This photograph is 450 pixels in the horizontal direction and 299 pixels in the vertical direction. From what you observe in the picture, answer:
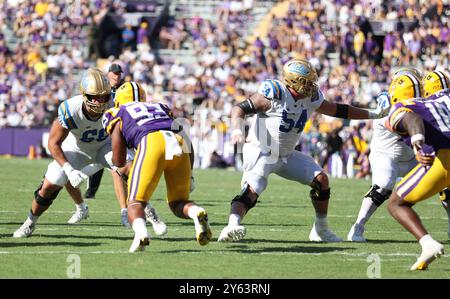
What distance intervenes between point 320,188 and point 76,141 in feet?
8.58

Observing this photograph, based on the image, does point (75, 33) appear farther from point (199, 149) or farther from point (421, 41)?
point (421, 41)

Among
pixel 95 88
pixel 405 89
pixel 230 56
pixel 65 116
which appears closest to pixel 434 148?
pixel 405 89

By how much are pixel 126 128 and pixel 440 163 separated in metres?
2.48

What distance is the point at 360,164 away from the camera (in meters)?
21.6

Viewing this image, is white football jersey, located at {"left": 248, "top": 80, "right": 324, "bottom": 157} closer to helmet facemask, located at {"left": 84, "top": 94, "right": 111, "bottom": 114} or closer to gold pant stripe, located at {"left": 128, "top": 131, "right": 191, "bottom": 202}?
gold pant stripe, located at {"left": 128, "top": 131, "right": 191, "bottom": 202}

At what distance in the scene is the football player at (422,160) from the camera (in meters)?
7.30

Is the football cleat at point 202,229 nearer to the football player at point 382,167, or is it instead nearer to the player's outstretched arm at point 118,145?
the player's outstretched arm at point 118,145

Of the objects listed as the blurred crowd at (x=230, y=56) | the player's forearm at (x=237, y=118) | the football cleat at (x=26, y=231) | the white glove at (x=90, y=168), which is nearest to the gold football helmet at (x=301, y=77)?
the player's forearm at (x=237, y=118)

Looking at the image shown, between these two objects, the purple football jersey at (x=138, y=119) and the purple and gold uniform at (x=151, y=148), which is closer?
the purple and gold uniform at (x=151, y=148)

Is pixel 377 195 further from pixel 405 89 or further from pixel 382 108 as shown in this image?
pixel 405 89

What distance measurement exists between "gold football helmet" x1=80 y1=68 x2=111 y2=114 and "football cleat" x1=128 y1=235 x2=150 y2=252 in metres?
1.59

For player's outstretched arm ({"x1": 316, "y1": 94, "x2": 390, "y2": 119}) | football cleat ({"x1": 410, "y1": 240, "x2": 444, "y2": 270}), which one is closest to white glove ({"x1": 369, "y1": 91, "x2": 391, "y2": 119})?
player's outstretched arm ({"x1": 316, "y1": 94, "x2": 390, "y2": 119})

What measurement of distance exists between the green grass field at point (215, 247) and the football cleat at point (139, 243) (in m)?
0.09
